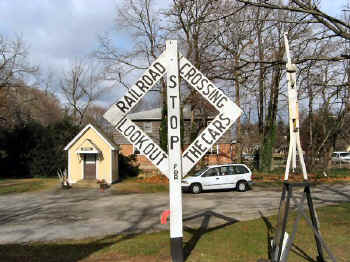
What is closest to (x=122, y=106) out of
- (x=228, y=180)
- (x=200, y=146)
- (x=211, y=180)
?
(x=200, y=146)

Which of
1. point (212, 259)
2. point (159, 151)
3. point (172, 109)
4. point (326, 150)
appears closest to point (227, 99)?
point (172, 109)

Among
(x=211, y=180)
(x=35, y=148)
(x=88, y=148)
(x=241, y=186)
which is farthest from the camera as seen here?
(x=35, y=148)

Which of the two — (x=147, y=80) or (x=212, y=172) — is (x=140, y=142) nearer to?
(x=147, y=80)

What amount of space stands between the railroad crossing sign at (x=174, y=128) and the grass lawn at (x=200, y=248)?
2.81 ft

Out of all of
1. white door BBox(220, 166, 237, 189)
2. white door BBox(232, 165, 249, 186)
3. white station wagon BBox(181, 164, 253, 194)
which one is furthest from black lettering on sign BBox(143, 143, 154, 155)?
white door BBox(232, 165, 249, 186)

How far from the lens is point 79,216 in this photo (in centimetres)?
1188

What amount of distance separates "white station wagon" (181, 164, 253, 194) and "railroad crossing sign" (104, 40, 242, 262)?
14786 mm

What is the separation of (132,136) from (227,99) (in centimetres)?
152

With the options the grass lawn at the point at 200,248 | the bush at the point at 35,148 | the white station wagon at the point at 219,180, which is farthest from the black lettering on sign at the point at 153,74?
the bush at the point at 35,148

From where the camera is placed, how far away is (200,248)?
5523 mm

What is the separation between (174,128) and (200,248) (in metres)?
2.31

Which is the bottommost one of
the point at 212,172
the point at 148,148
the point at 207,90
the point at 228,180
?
the point at 228,180

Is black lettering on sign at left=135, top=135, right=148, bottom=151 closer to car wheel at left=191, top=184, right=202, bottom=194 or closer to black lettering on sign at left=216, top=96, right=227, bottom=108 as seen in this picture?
black lettering on sign at left=216, top=96, right=227, bottom=108

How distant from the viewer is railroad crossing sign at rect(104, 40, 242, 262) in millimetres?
4617
